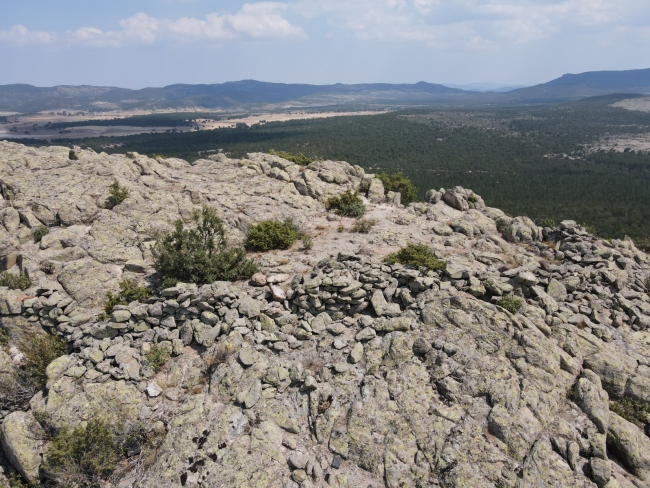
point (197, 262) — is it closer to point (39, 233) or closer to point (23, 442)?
point (23, 442)

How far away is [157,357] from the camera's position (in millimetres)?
11727

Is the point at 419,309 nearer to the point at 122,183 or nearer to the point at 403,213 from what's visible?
the point at 403,213

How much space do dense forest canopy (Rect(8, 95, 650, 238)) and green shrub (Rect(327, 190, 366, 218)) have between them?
50.7m

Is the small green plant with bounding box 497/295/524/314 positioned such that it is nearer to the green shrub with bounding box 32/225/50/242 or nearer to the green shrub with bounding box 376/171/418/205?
the green shrub with bounding box 376/171/418/205

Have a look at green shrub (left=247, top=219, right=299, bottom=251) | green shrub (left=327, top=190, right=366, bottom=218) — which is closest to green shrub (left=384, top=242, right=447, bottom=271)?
green shrub (left=247, top=219, right=299, bottom=251)

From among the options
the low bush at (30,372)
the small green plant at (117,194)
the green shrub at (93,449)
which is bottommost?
the green shrub at (93,449)

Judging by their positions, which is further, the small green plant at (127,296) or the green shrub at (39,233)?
the green shrub at (39,233)

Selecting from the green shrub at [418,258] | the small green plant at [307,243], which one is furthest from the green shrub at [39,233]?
the green shrub at [418,258]

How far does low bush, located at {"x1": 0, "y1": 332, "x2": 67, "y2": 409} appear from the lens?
36.3 feet

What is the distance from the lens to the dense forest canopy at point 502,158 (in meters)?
80.2

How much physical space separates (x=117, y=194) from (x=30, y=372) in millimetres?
11139

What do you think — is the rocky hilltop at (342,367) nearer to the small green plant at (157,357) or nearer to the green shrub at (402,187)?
the small green plant at (157,357)

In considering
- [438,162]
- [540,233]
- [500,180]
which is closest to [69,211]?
[540,233]

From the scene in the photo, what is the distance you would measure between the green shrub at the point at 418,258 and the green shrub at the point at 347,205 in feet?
26.2
